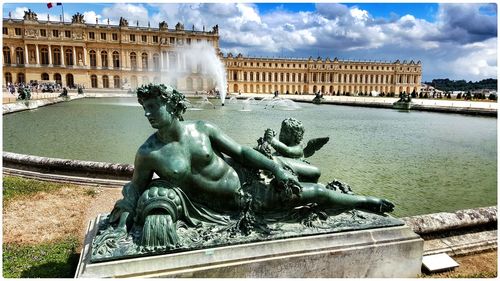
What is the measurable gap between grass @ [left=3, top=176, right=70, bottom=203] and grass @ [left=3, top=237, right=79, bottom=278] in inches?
77.4

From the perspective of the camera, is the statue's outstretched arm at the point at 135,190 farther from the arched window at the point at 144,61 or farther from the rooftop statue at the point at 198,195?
the arched window at the point at 144,61

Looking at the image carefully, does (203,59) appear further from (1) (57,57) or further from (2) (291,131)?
(2) (291,131)

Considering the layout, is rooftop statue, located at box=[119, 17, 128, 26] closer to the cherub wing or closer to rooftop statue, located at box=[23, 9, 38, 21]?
rooftop statue, located at box=[23, 9, 38, 21]

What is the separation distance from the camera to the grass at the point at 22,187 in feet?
19.4

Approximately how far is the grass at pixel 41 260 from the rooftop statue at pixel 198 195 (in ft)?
2.17

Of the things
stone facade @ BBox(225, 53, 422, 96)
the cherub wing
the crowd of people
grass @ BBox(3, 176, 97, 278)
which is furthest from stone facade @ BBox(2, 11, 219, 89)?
the cherub wing

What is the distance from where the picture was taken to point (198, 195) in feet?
10.8

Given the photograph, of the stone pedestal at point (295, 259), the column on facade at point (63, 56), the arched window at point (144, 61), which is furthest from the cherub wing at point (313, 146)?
the arched window at point (144, 61)

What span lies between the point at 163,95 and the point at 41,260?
214 centimetres

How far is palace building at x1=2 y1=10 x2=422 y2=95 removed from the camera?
228ft

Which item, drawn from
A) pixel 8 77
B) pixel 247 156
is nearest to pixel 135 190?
pixel 247 156

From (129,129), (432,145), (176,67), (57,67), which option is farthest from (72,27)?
(432,145)

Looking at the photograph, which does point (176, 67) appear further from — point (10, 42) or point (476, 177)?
point (476, 177)

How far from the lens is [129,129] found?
46.7 feet
